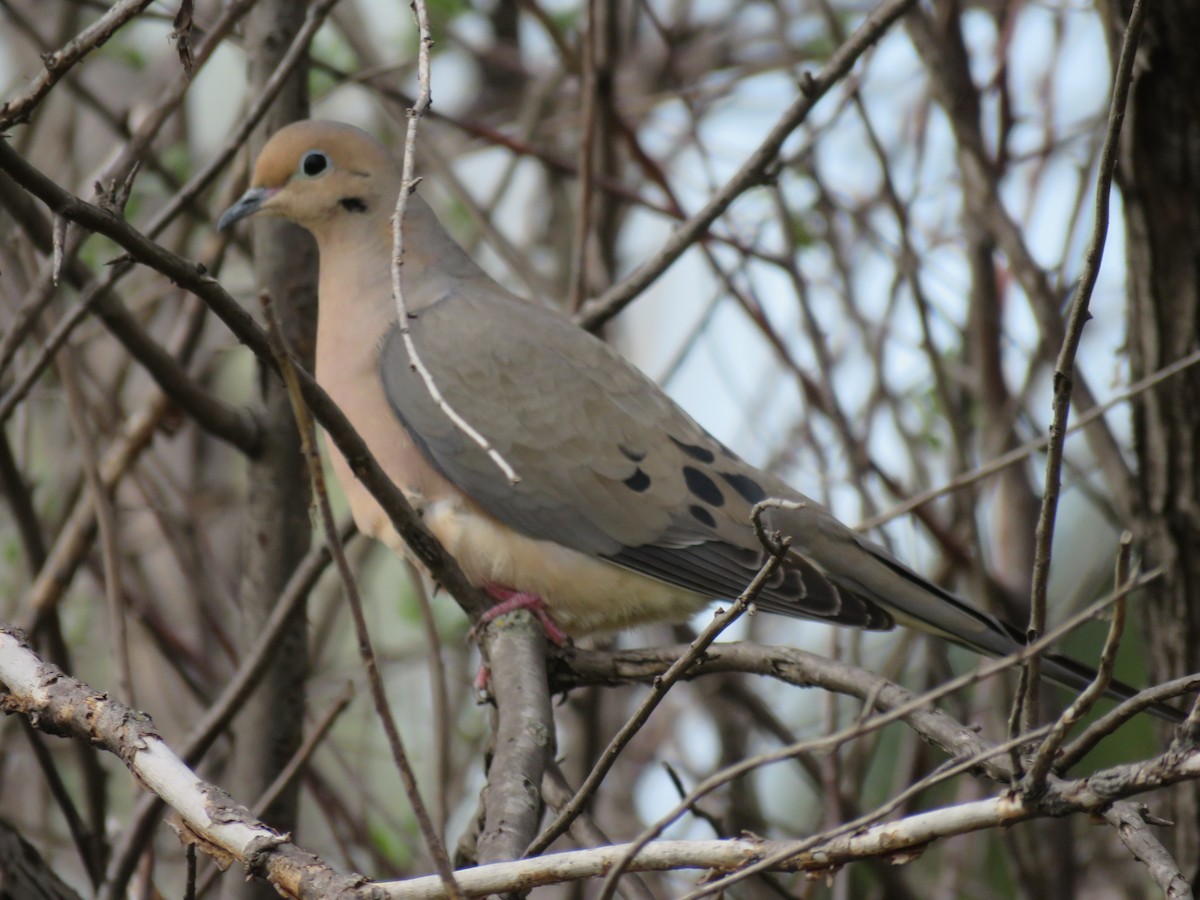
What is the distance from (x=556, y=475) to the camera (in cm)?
323

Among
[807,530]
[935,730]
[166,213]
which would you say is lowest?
[935,730]

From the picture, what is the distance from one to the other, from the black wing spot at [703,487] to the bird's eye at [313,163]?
1.20 meters

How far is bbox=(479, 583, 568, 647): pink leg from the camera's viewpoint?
2.86m

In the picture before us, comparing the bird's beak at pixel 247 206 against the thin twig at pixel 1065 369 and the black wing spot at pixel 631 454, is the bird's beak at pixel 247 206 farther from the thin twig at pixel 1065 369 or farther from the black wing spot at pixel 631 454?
the thin twig at pixel 1065 369

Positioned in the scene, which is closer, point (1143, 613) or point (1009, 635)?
point (1009, 635)

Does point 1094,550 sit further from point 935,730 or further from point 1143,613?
point 935,730

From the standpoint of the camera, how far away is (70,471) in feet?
14.1

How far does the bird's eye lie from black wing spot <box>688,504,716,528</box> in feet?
4.18

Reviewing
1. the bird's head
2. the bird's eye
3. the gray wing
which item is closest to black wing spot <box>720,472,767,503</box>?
the gray wing

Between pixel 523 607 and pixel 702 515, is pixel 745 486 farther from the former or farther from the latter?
pixel 523 607

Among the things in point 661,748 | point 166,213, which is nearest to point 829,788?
point 661,748

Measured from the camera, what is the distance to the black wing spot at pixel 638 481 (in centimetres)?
327

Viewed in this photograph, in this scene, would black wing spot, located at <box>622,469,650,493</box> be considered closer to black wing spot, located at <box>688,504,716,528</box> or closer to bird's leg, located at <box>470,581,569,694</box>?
black wing spot, located at <box>688,504,716,528</box>

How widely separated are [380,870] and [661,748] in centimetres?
145
